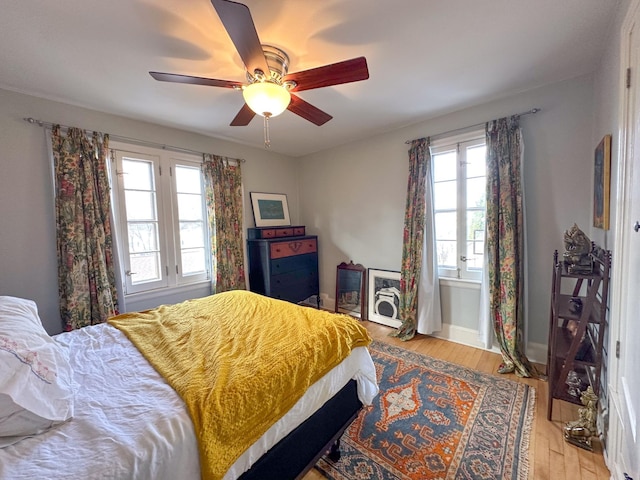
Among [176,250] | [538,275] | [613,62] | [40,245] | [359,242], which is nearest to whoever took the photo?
[613,62]

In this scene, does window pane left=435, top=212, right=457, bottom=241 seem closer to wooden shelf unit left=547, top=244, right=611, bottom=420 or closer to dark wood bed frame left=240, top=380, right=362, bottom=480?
wooden shelf unit left=547, top=244, right=611, bottom=420

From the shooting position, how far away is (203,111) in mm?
2455

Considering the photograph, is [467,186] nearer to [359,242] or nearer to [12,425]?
[359,242]

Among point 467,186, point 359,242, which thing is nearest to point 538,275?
point 467,186

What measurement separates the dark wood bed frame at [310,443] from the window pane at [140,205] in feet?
8.39

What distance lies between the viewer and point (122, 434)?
80 centimetres

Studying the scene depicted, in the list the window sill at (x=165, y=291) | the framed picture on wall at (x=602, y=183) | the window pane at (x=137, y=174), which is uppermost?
the window pane at (x=137, y=174)

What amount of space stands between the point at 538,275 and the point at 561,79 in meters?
1.64

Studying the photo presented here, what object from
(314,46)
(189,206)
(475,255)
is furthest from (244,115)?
(475,255)

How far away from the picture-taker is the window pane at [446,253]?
9.13 ft

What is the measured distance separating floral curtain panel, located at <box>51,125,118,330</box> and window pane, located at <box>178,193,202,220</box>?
0.69 meters

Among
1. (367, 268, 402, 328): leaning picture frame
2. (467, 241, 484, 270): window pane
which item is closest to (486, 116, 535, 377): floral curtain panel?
(467, 241, 484, 270): window pane

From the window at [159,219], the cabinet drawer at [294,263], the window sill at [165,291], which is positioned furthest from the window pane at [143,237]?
the cabinet drawer at [294,263]

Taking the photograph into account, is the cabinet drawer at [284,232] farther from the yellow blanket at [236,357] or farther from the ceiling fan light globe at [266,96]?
the ceiling fan light globe at [266,96]
